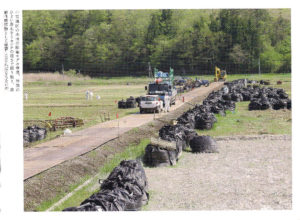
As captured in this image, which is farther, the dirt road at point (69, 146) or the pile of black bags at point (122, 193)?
the dirt road at point (69, 146)

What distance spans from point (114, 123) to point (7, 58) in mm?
14338

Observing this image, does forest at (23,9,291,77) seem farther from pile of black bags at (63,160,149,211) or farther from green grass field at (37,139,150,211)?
pile of black bags at (63,160,149,211)

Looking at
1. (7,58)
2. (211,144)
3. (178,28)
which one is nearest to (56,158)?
(7,58)

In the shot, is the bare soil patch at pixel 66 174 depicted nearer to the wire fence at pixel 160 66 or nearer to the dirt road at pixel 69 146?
the dirt road at pixel 69 146

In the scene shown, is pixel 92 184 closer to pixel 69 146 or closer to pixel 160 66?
pixel 69 146

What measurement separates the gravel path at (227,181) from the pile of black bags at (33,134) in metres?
7.92

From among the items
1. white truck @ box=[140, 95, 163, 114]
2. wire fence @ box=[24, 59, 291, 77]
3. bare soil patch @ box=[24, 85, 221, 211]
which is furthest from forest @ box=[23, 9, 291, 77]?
bare soil patch @ box=[24, 85, 221, 211]

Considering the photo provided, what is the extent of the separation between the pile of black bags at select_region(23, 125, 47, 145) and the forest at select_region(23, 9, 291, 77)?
2562 centimetres

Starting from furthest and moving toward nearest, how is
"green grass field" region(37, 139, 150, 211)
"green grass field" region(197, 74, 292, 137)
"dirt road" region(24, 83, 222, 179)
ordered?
1. "green grass field" region(197, 74, 292, 137)
2. "dirt road" region(24, 83, 222, 179)
3. "green grass field" region(37, 139, 150, 211)

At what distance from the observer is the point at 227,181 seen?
13.3 meters

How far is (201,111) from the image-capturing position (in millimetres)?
26828

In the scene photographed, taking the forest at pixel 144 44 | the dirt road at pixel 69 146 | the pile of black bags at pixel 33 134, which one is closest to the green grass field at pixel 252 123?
the dirt road at pixel 69 146

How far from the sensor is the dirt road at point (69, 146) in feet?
50.2

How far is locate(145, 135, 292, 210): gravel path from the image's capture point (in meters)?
11.2
